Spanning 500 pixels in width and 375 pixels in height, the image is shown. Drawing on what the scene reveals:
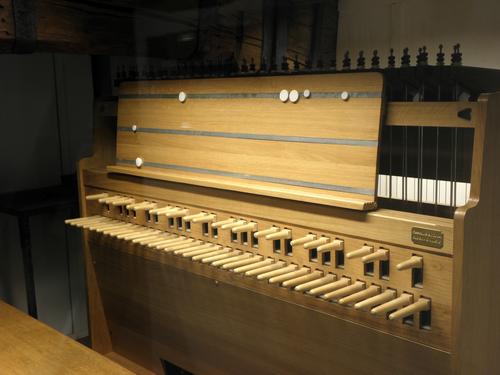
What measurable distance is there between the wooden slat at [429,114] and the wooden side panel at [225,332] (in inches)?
22.0

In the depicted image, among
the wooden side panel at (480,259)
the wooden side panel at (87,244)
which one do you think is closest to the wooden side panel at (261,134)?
the wooden side panel at (87,244)

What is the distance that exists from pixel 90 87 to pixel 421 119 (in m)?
1.37

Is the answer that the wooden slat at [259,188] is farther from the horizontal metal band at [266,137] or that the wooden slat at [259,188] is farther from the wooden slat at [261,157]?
the horizontal metal band at [266,137]

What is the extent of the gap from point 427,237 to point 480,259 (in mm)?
143

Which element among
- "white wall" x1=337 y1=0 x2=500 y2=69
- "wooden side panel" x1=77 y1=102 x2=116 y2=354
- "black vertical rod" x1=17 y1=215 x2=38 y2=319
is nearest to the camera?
"white wall" x1=337 y1=0 x2=500 y2=69

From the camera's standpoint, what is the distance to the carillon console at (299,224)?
1404 mm

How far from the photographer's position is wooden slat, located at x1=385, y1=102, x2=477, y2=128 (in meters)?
1.36

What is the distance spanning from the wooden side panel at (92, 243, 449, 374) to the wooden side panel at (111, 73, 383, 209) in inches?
14.8

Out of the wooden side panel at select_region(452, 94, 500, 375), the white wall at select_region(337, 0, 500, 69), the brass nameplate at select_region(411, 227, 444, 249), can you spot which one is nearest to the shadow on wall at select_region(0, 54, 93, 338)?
the white wall at select_region(337, 0, 500, 69)

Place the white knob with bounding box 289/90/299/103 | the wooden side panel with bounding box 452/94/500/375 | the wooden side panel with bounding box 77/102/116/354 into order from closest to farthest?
1. the wooden side panel with bounding box 452/94/500/375
2. the white knob with bounding box 289/90/299/103
3. the wooden side panel with bounding box 77/102/116/354

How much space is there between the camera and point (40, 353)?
1.89 m

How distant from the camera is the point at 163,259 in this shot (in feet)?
7.19

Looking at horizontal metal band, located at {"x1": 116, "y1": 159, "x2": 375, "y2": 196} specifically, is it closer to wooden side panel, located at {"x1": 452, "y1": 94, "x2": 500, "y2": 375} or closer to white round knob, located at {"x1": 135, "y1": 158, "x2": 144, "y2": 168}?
white round knob, located at {"x1": 135, "y1": 158, "x2": 144, "y2": 168}

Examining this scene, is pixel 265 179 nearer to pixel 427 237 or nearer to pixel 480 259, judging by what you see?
pixel 427 237
